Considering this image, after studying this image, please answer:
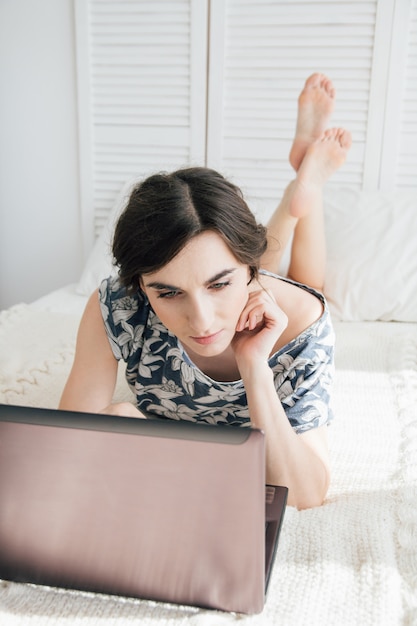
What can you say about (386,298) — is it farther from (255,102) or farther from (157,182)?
(157,182)

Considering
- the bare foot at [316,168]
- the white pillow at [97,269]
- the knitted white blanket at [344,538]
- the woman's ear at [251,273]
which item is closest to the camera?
the knitted white blanket at [344,538]

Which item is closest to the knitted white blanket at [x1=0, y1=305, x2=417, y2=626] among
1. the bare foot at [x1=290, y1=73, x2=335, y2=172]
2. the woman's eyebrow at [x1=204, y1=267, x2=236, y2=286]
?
the woman's eyebrow at [x1=204, y1=267, x2=236, y2=286]

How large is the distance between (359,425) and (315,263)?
2.61 feet

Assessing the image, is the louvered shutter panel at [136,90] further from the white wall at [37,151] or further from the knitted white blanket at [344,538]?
the knitted white blanket at [344,538]

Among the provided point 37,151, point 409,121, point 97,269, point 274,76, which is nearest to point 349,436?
point 97,269

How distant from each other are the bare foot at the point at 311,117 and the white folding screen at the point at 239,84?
0.50 metres

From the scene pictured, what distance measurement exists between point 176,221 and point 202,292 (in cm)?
11

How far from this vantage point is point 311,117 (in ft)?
6.49

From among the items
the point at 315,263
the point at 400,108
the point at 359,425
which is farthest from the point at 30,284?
the point at 359,425

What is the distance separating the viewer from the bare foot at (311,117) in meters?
1.96

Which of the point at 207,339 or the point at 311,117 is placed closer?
the point at 207,339

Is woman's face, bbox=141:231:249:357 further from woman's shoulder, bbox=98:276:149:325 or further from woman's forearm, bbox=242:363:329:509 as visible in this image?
woman's shoulder, bbox=98:276:149:325

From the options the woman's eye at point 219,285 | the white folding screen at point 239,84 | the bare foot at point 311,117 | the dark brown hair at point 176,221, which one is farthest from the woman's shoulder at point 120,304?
the white folding screen at point 239,84

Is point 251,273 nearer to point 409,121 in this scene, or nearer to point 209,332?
point 209,332
